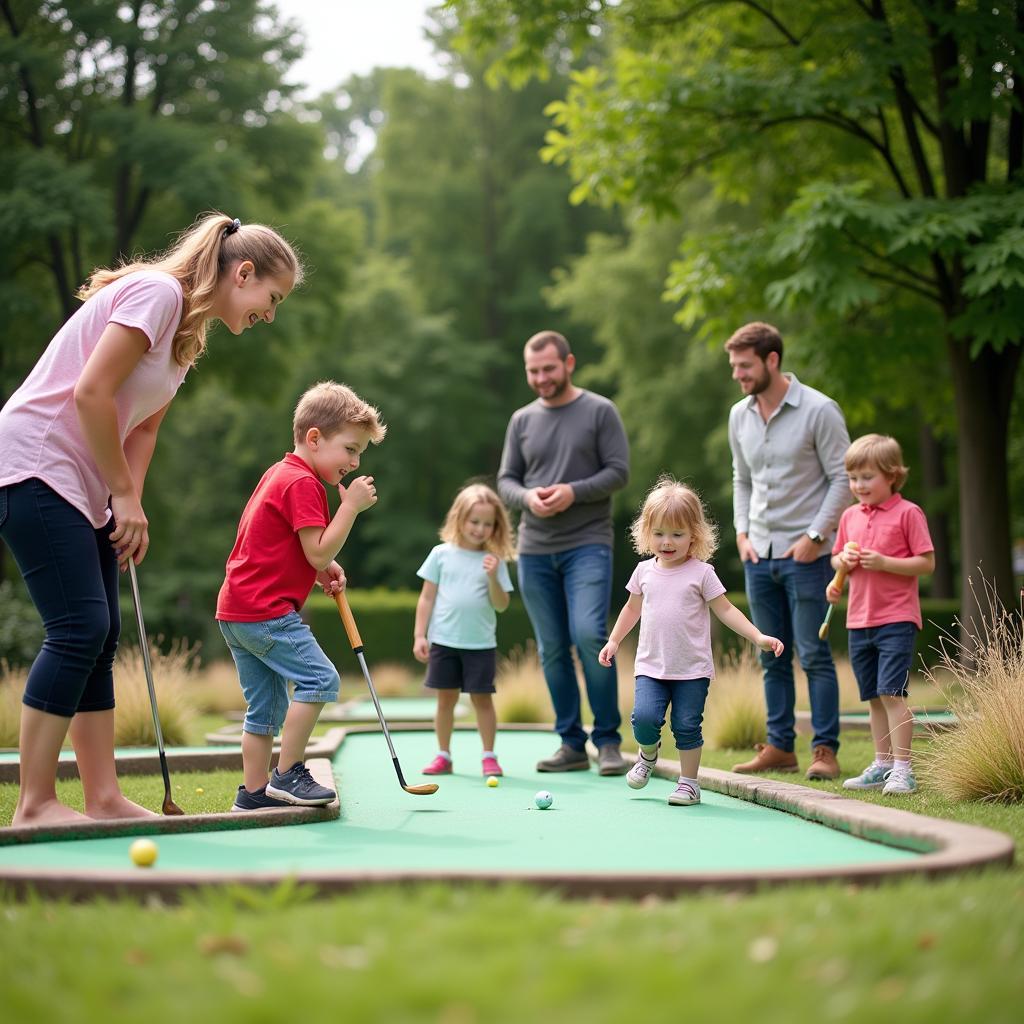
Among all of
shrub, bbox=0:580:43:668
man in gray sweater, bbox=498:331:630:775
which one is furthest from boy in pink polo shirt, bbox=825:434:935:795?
shrub, bbox=0:580:43:668

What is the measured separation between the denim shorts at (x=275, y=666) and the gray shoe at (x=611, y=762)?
199cm

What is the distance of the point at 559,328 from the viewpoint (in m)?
31.3

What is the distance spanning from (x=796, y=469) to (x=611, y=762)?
1659 mm

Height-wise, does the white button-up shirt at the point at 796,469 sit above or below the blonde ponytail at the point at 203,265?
below

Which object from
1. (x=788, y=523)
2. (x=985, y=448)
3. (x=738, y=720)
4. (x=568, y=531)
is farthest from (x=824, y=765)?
(x=985, y=448)

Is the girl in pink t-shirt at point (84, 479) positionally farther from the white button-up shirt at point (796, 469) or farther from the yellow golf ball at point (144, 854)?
the white button-up shirt at point (796, 469)

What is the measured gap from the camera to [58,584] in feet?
13.0

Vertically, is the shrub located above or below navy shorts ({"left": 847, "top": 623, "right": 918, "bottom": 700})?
below

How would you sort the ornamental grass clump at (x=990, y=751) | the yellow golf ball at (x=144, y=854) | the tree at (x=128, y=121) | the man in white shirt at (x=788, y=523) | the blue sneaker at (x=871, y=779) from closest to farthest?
the yellow golf ball at (x=144, y=854) < the ornamental grass clump at (x=990, y=751) < the blue sneaker at (x=871, y=779) < the man in white shirt at (x=788, y=523) < the tree at (x=128, y=121)

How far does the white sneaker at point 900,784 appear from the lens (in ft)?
17.1

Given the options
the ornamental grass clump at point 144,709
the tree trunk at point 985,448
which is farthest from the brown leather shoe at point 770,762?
the tree trunk at point 985,448

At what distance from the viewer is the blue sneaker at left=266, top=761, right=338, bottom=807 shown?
4.47 metres

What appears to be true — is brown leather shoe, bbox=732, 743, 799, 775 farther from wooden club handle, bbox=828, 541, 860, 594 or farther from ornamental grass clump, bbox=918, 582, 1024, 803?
ornamental grass clump, bbox=918, 582, 1024, 803

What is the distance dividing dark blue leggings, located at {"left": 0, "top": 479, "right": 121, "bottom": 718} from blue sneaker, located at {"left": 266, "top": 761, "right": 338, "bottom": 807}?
2.78ft
